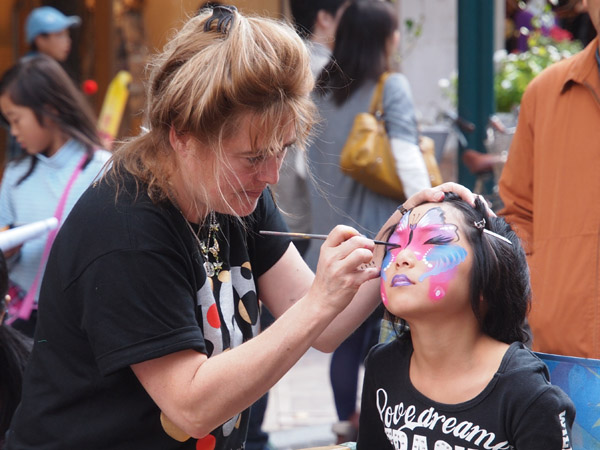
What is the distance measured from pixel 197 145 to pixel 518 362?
785 millimetres

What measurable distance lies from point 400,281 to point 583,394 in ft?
1.52

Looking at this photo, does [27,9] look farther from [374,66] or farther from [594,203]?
[594,203]

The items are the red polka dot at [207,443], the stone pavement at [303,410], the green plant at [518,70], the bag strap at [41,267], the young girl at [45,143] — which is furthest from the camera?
the green plant at [518,70]

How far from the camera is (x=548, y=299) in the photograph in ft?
8.55

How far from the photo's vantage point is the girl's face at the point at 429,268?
1.89m

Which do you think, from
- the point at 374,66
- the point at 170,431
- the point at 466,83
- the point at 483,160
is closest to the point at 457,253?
the point at 170,431

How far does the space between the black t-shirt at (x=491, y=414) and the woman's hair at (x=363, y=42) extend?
229 centimetres

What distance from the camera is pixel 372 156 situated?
156 inches

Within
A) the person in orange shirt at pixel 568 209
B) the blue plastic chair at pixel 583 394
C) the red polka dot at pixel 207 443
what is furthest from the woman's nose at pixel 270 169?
the person in orange shirt at pixel 568 209

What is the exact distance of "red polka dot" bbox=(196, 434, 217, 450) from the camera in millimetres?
2006

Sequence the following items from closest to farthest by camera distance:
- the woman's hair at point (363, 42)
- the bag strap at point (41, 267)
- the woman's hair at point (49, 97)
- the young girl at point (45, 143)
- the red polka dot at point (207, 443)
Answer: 1. the red polka dot at point (207, 443)
2. the bag strap at point (41, 267)
3. the young girl at point (45, 143)
4. the woman's hair at point (49, 97)
5. the woman's hair at point (363, 42)

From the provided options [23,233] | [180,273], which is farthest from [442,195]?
[23,233]

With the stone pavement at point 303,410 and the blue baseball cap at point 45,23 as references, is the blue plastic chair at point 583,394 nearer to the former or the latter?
the stone pavement at point 303,410

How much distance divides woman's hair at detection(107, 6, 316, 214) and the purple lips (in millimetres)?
364
